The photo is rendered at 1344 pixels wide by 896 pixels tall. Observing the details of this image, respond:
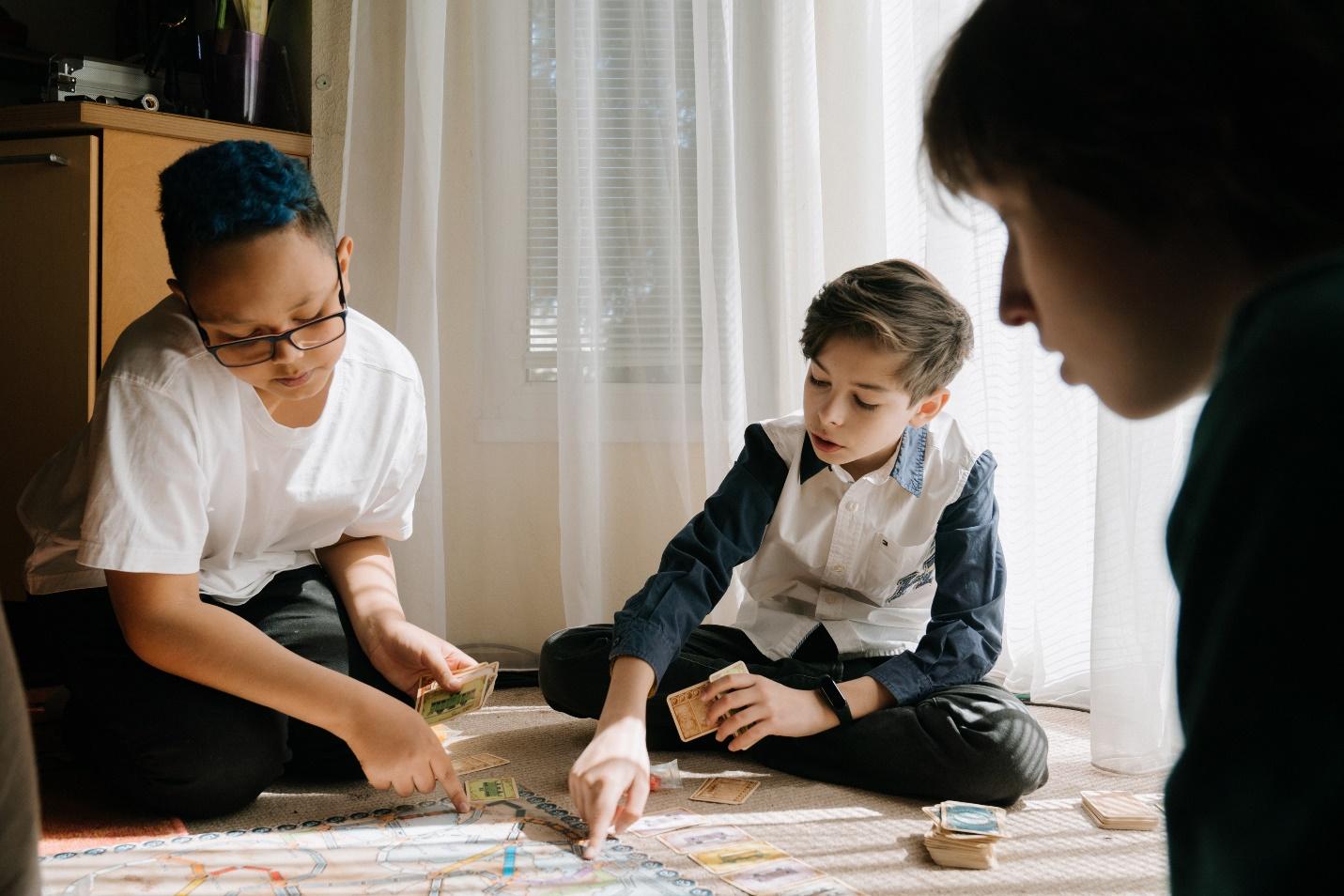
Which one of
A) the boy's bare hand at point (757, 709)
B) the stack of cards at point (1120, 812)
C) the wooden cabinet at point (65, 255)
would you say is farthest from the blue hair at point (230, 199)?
the stack of cards at point (1120, 812)

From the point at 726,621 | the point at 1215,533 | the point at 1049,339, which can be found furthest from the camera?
the point at 726,621

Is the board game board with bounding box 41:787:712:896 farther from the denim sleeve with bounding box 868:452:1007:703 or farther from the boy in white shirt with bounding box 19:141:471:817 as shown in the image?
the denim sleeve with bounding box 868:452:1007:703

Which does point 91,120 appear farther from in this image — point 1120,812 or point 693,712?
point 1120,812

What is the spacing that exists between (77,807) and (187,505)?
46 cm

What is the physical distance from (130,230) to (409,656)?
1.08 meters

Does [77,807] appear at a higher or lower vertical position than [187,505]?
lower

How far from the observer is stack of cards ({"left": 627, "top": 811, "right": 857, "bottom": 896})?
1.19 meters

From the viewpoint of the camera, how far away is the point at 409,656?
158 cm

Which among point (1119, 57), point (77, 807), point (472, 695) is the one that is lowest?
point (77, 807)

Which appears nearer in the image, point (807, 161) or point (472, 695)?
point (472, 695)

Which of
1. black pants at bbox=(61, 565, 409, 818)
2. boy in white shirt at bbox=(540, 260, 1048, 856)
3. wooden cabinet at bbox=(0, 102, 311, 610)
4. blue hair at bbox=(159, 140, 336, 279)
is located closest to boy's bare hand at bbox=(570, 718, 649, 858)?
boy in white shirt at bbox=(540, 260, 1048, 856)

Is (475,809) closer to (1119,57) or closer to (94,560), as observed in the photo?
(94,560)

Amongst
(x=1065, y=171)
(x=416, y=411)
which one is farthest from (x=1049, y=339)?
(x=416, y=411)

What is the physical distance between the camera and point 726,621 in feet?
7.26
